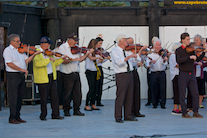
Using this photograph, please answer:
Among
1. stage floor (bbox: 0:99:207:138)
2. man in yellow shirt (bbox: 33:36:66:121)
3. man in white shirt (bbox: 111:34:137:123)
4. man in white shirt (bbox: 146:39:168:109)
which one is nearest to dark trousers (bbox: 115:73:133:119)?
man in white shirt (bbox: 111:34:137:123)

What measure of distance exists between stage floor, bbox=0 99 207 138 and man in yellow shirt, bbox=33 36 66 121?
364 mm

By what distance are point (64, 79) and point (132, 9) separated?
14.8ft

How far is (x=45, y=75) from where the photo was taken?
23.4ft

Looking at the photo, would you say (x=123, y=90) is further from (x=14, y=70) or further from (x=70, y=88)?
(x=14, y=70)

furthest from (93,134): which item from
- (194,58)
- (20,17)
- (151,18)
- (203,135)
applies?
(151,18)

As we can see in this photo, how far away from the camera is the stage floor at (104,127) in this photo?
5.71 meters

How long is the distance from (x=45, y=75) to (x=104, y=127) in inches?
69.0

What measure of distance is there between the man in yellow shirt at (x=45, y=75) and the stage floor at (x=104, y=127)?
0.36m

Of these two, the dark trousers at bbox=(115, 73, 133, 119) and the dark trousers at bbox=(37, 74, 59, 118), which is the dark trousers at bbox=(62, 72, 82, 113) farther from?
the dark trousers at bbox=(115, 73, 133, 119)

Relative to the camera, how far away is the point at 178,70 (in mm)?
8297

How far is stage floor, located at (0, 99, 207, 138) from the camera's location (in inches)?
225

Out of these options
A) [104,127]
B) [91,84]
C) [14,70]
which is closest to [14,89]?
[14,70]

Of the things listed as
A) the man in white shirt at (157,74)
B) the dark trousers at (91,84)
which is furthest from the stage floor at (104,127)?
the man in white shirt at (157,74)

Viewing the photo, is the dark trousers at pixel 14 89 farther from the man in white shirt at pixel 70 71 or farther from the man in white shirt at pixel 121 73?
the man in white shirt at pixel 121 73
